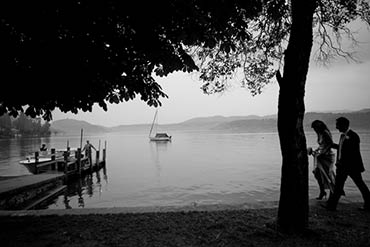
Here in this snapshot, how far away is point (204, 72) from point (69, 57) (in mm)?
4618

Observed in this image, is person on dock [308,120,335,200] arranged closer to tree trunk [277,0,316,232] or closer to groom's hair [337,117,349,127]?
groom's hair [337,117,349,127]

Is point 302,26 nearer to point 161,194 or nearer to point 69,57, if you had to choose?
point 69,57

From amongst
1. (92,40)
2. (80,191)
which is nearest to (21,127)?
(80,191)

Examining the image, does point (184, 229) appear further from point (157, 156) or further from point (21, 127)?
point (21, 127)

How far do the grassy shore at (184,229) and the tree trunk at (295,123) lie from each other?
13.1 inches

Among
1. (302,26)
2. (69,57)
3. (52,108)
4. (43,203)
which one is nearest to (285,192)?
(302,26)

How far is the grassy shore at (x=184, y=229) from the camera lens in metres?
3.87

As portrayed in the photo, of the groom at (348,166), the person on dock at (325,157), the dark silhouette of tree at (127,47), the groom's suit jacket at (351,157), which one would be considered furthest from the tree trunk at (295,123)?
the person on dock at (325,157)

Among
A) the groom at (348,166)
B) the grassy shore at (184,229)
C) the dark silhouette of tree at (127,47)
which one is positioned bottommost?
the grassy shore at (184,229)

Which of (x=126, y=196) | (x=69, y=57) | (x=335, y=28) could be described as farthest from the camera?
(x=126, y=196)

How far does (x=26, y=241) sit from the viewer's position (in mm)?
4016

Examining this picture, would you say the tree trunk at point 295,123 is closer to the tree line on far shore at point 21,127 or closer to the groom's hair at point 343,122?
the groom's hair at point 343,122

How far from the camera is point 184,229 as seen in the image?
173 inches

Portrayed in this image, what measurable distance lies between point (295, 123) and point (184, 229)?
2.65m
